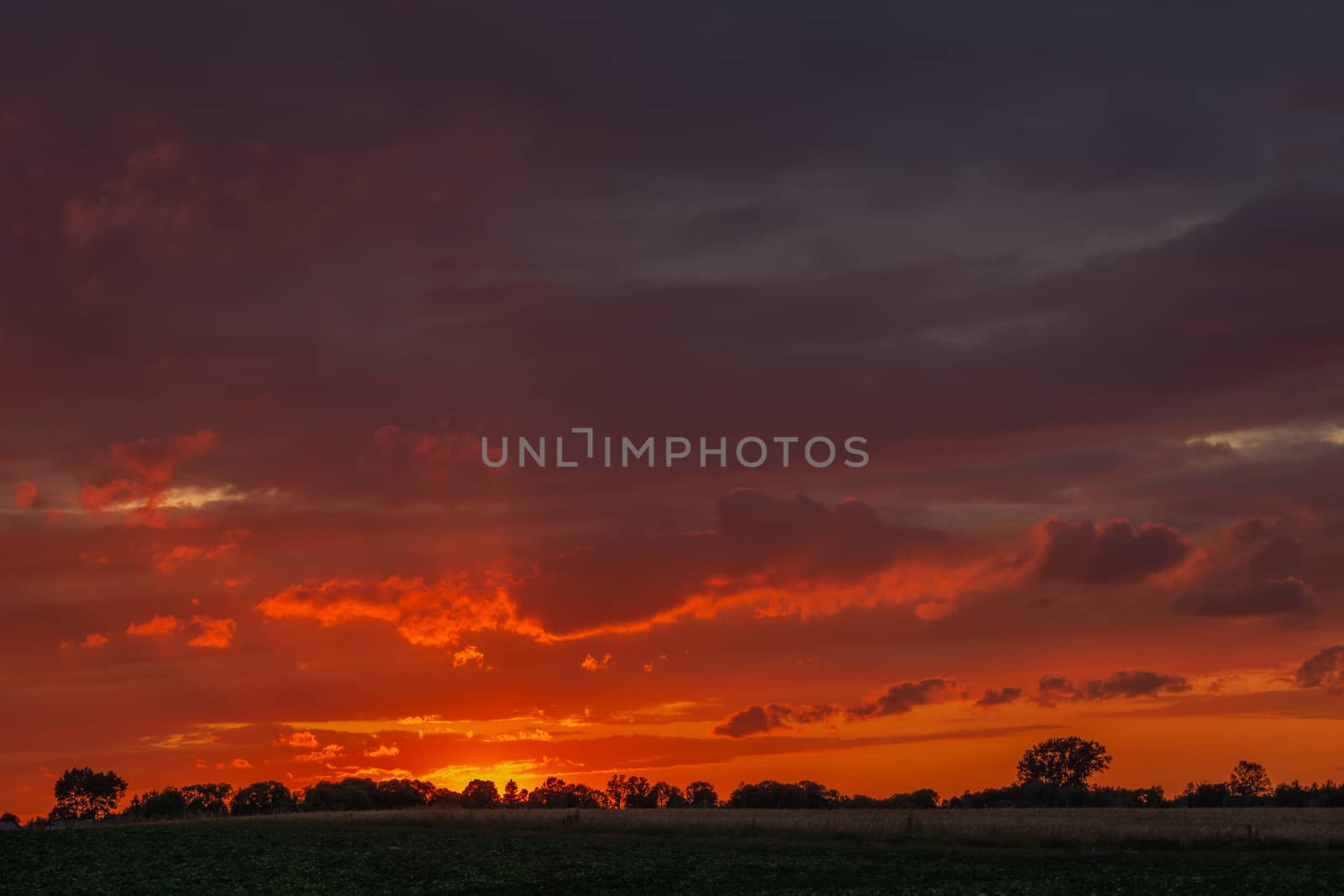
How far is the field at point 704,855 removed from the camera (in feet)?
204

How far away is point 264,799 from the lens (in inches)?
7382

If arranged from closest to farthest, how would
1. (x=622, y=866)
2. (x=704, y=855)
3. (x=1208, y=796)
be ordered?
(x=622, y=866) → (x=704, y=855) → (x=1208, y=796)

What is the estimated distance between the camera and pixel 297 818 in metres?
127

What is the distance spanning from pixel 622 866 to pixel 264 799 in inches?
5379

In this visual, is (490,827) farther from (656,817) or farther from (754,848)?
(754,848)

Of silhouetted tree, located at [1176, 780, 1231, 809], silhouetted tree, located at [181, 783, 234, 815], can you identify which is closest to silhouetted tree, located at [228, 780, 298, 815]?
silhouetted tree, located at [181, 783, 234, 815]

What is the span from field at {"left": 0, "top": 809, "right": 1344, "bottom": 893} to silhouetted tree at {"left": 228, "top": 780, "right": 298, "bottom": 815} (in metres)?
70.8

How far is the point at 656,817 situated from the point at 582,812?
33.9ft

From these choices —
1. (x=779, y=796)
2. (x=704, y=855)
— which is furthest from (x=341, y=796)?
(x=704, y=855)

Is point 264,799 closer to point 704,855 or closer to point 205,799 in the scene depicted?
point 205,799

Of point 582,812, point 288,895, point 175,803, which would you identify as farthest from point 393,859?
point 175,803

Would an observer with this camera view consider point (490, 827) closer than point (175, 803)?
Yes

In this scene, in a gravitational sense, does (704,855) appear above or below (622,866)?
below

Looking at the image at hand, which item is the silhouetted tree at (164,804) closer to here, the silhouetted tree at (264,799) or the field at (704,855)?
the silhouetted tree at (264,799)
